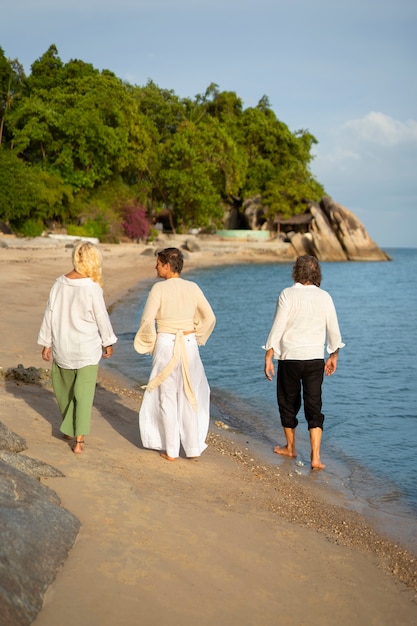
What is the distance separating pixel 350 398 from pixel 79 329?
574cm

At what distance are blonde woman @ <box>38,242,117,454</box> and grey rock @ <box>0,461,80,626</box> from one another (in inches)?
55.0

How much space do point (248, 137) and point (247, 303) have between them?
4377cm

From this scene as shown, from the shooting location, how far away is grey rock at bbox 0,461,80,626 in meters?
3.00

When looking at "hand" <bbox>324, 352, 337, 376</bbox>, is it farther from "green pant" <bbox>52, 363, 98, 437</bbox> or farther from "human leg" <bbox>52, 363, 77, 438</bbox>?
"human leg" <bbox>52, 363, 77, 438</bbox>

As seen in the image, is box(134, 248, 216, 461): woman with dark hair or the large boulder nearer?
box(134, 248, 216, 461): woman with dark hair

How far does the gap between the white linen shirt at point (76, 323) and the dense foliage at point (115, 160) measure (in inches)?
1412

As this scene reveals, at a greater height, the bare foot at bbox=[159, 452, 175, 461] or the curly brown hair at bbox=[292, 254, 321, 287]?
the curly brown hair at bbox=[292, 254, 321, 287]

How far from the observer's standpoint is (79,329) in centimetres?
568

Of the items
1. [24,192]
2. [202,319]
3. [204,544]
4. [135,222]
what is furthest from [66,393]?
[135,222]

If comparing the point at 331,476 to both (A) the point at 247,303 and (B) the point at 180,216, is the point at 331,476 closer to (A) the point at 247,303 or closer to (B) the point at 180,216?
(A) the point at 247,303

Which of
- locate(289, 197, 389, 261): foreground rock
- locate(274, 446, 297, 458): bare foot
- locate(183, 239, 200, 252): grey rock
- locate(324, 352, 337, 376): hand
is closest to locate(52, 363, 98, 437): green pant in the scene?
locate(324, 352, 337, 376): hand

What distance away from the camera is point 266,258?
57469 mm

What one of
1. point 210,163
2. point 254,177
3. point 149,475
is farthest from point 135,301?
point 254,177

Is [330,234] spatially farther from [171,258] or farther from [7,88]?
[171,258]
